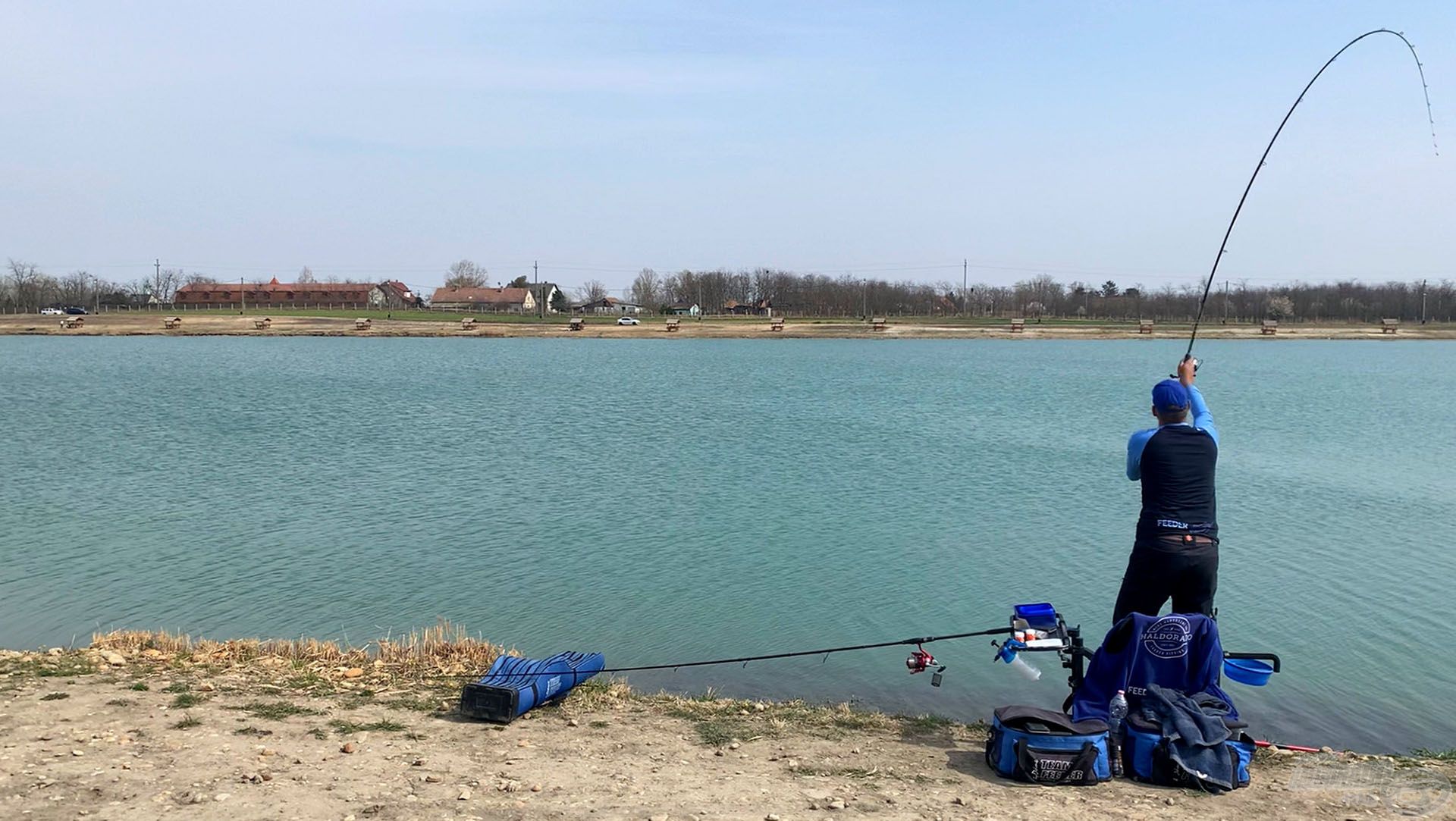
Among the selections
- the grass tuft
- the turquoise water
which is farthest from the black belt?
the turquoise water

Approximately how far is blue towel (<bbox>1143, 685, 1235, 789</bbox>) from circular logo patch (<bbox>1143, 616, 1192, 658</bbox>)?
23 cm

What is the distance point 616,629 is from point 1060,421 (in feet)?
87.3

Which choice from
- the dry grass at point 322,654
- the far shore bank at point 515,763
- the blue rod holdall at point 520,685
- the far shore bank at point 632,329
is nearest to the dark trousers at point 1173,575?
the far shore bank at point 515,763

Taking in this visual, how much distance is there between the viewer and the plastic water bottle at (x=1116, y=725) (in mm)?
6770

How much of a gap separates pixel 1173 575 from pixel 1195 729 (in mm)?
988

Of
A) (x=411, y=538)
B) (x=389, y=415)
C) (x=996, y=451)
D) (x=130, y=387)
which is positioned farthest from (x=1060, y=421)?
(x=130, y=387)

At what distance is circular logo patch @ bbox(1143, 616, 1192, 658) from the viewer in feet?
22.6

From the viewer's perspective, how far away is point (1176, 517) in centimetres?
703

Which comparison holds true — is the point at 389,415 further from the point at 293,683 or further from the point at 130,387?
the point at 293,683

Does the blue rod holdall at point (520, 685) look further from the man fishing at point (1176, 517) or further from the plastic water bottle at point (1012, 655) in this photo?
the man fishing at point (1176, 517)

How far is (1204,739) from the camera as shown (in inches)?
260

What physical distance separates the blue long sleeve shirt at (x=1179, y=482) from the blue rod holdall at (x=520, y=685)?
15.0ft

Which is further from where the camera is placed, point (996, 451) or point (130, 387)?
point (130, 387)

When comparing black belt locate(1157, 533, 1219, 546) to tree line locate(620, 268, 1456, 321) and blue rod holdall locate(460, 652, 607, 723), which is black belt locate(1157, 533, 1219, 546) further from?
tree line locate(620, 268, 1456, 321)
